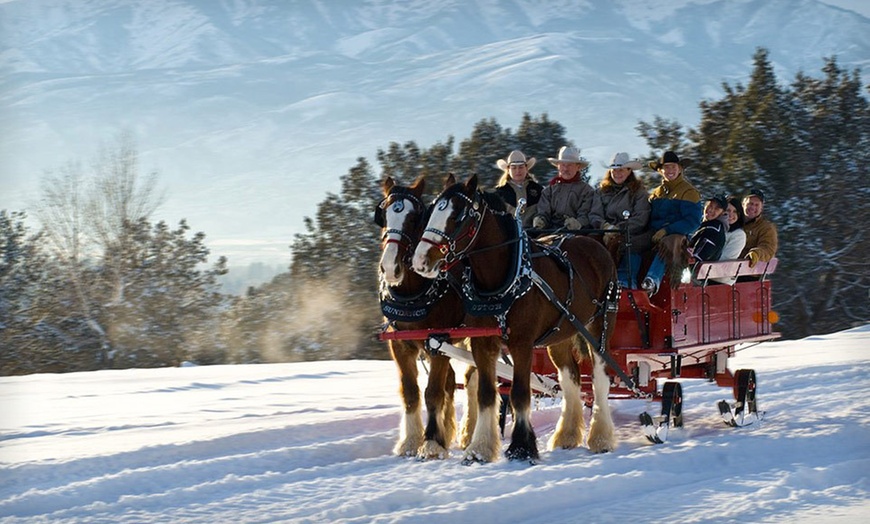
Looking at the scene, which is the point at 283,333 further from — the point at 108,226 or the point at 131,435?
the point at 131,435

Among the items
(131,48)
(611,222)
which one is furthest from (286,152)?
(611,222)

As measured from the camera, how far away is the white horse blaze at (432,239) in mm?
7598

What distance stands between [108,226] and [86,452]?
58.2ft

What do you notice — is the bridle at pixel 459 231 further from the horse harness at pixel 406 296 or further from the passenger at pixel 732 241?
the passenger at pixel 732 241

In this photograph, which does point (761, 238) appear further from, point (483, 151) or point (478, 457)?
point (483, 151)

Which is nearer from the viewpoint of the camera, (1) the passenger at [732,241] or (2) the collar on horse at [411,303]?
(2) the collar on horse at [411,303]

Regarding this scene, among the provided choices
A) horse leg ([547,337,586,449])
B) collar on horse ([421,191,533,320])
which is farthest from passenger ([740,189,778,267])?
collar on horse ([421,191,533,320])

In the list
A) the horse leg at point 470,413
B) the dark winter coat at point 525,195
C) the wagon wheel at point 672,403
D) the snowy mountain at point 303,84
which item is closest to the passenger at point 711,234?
the wagon wheel at point 672,403

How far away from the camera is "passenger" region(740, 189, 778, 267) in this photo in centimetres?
1091

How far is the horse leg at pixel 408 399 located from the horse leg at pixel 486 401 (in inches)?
22.7

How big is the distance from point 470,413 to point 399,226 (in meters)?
1.91

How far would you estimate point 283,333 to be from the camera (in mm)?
22703

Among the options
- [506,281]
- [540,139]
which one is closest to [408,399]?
[506,281]

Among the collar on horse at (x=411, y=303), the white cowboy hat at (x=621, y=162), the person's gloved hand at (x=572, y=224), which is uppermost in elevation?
the white cowboy hat at (x=621, y=162)
